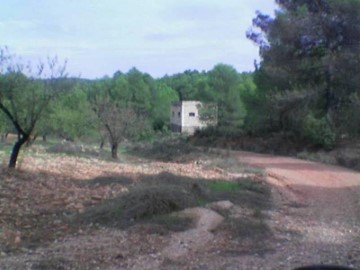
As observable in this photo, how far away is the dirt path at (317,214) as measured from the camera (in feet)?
32.7

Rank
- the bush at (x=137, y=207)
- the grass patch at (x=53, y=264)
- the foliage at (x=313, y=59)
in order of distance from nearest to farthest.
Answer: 1. the grass patch at (x=53, y=264)
2. the bush at (x=137, y=207)
3. the foliage at (x=313, y=59)

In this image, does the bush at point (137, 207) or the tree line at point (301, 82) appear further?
the tree line at point (301, 82)

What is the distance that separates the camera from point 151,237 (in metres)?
10.8

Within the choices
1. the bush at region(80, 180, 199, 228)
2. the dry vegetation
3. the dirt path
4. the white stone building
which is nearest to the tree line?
the dirt path

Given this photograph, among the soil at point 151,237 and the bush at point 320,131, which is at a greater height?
the bush at point 320,131

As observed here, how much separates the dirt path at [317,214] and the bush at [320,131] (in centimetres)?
721

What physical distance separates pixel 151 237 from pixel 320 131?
24.0m

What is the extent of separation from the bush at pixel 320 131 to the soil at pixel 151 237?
15.2 m

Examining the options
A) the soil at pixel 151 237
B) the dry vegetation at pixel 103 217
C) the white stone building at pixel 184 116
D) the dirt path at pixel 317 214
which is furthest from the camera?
the white stone building at pixel 184 116

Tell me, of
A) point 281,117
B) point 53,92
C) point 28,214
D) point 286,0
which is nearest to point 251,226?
point 28,214

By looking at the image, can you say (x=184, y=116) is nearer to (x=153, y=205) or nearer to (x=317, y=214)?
(x=317, y=214)

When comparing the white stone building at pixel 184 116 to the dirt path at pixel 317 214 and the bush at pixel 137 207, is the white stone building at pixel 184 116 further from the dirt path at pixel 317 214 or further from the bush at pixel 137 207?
the bush at pixel 137 207

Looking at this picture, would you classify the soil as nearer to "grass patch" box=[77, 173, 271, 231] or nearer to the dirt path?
the dirt path

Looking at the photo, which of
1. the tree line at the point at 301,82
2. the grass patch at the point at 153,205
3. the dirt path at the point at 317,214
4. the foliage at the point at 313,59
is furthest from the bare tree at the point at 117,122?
the grass patch at the point at 153,205
